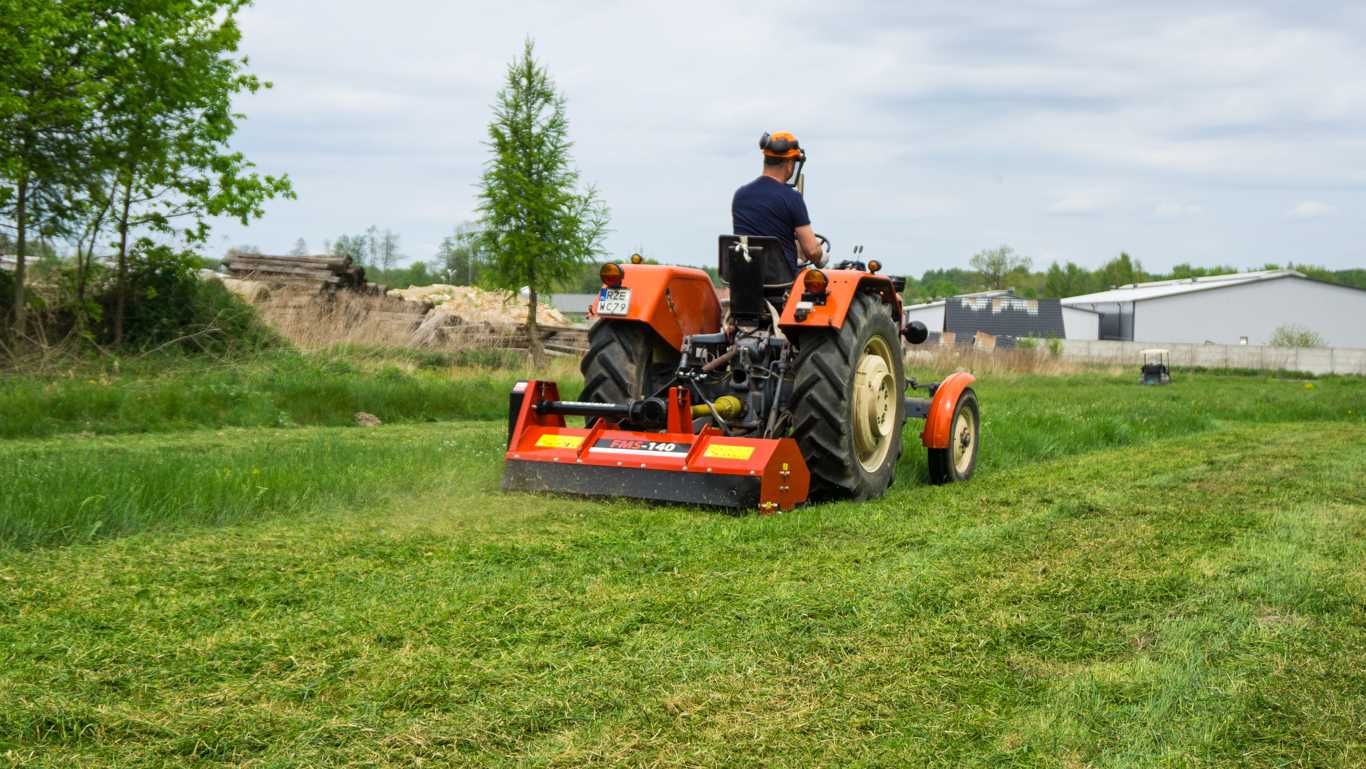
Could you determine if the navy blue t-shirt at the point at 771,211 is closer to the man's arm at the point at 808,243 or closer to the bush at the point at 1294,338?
the man's arm at the point at 808,243

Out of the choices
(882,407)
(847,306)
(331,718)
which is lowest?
(331,718)

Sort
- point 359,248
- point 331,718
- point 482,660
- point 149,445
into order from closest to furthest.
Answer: point 331,718
point 482,660
point 149,445
point 359,248

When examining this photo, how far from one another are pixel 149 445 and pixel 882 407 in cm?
593

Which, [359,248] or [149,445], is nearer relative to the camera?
[149,445]

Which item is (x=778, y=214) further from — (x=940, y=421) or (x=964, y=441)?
(x=964, y=441)

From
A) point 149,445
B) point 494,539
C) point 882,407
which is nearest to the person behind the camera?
point 494,539

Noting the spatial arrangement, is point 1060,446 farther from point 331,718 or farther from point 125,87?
point 125,87

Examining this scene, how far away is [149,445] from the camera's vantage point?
1008cm

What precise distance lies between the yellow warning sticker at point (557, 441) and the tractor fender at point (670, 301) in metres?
0.79

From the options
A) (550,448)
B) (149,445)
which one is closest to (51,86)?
(149,445)

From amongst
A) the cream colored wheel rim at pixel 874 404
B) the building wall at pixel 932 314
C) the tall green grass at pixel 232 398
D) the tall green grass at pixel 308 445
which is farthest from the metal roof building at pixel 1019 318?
the cream colored wheel rim at pixel 874 404

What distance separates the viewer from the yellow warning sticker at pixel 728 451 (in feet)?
22.0

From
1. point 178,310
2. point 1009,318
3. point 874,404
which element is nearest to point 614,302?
point 874,404

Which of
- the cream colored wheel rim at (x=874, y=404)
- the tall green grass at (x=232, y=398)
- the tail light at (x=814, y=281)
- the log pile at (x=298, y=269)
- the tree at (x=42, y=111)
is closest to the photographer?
the tail light at (x=814, y=281)
